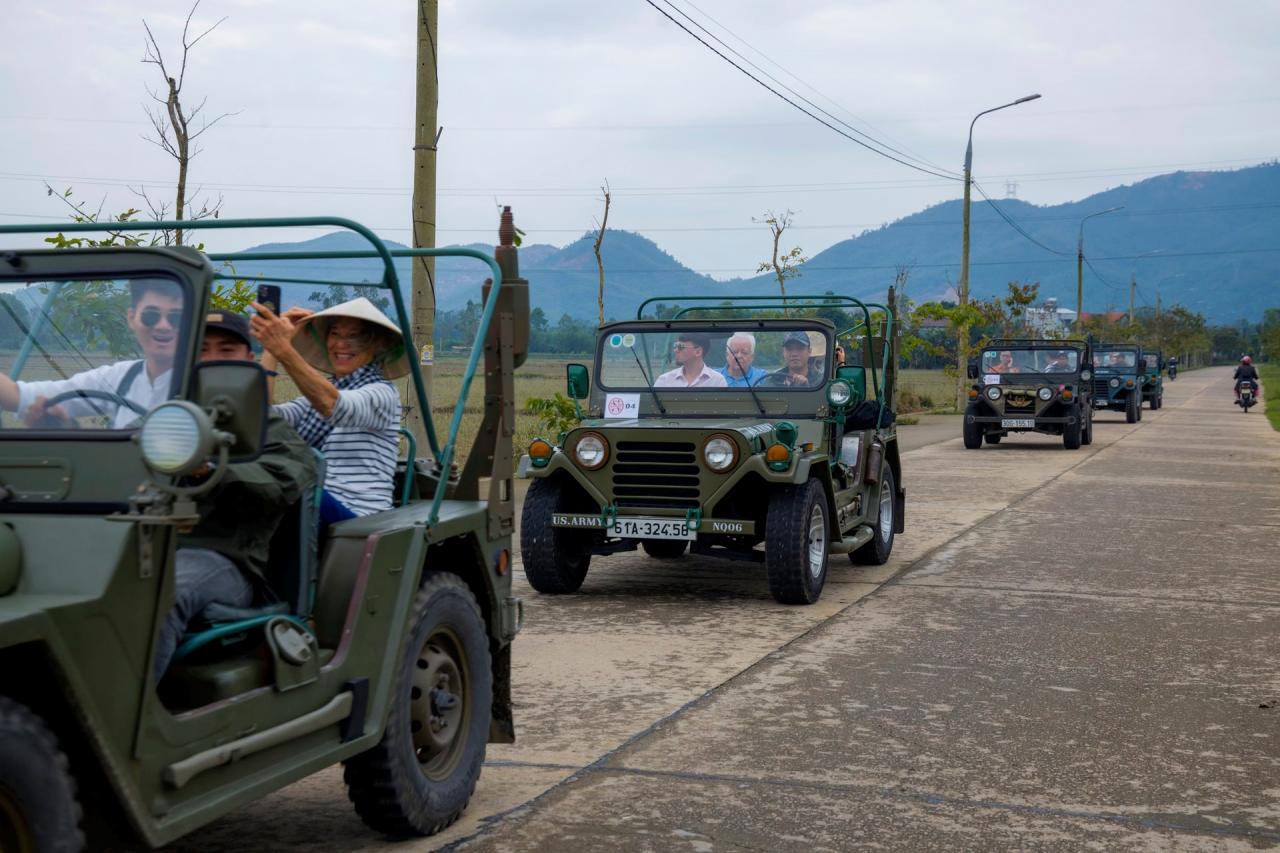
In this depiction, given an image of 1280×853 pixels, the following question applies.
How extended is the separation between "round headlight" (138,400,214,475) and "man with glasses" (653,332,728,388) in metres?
7.33

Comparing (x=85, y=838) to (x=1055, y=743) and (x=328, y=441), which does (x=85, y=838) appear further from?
(x=1055, y=743)

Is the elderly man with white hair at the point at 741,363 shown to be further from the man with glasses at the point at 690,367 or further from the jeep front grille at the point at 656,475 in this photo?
the jeep front grille at the point at 656,475

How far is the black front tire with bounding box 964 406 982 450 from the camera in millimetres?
24841

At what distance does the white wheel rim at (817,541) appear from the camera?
9.03m

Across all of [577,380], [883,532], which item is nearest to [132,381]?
[577,380]

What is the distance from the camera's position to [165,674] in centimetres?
342

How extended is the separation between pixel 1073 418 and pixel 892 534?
14404 mm

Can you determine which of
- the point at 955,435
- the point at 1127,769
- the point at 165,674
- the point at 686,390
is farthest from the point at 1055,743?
the point at 955,435

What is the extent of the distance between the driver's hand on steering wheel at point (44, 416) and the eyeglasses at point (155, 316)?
0.28 meters

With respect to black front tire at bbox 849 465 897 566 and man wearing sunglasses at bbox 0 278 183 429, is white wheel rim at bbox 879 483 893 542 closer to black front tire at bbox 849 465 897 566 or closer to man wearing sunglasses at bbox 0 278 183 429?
black front tire at bbox 849 465 897 566

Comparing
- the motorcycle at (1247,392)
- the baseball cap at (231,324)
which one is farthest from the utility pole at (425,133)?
the motorcycle at (1247,392)

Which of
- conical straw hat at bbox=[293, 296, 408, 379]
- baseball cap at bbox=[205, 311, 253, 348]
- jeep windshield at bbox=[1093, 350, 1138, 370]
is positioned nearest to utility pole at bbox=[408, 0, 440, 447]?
conical straw hat at bbox=[293, 296, 408, 379]

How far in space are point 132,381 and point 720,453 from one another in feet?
18.6

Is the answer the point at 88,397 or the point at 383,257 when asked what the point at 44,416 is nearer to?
the point at 88,397
